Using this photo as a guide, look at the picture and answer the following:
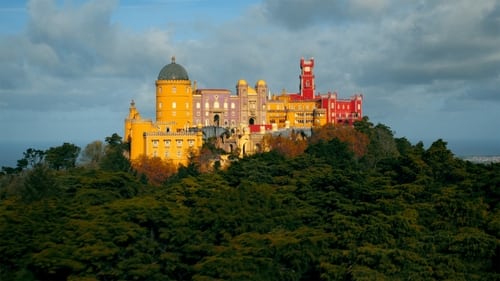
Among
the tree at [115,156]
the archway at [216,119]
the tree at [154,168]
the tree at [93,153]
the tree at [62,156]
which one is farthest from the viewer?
the archway at [216,119]

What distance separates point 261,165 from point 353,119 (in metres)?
35.3

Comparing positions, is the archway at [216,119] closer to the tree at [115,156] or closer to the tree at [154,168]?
the tree at [115,156]

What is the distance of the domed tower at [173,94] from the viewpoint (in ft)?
229

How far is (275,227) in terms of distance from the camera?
34656mm

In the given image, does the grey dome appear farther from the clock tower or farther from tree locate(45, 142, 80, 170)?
the clock tower

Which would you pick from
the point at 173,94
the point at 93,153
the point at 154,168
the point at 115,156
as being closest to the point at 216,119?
the point at 173,94

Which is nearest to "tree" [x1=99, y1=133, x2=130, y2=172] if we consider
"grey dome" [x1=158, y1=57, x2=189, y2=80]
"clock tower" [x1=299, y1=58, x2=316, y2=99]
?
"grey dome" [x1=158, y1=57, x2=189, y2=80]

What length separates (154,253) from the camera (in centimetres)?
3350

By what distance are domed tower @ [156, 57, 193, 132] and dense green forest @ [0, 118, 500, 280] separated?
26.5 m

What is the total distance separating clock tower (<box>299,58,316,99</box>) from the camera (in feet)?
276

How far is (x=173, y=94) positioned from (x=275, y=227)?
36.9 metres

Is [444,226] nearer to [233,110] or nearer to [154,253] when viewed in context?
[154,253]

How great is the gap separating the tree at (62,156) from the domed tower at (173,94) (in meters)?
7.74

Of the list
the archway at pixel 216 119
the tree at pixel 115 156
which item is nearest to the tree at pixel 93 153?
the tree at pixel 115 156
